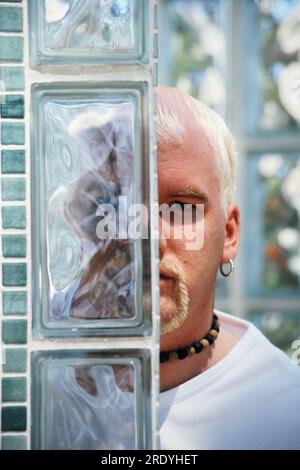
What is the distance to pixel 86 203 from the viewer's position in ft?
5.91

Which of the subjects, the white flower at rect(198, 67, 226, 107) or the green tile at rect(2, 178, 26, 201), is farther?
the white flower at rect(198, 67, 226, 107)

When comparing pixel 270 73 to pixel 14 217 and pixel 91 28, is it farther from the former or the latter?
pixel 14 217

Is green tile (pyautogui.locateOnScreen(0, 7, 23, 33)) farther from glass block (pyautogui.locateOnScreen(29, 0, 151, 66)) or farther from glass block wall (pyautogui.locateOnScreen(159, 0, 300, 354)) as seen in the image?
glass block wall (pyautogui.locateOnScreen(159, 0, 300, 354))

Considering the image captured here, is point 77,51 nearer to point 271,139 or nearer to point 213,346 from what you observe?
point 271,139

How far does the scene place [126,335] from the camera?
5.87ft

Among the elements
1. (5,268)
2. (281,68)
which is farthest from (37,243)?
(281,68)

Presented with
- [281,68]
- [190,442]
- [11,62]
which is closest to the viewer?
[11,62]

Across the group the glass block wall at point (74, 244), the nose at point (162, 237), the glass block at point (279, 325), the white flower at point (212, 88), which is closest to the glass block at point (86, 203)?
the glass block wall at point (74, 244)

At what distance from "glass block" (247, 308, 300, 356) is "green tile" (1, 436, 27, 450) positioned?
73 cm

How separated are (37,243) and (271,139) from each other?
80cm

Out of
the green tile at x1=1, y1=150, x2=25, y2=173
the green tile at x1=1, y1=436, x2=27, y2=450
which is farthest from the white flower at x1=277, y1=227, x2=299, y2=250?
the green tile at x1=1, y1=436, x2=27, y2=450

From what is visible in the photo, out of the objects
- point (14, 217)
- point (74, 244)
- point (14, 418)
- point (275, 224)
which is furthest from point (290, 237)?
point (14, 418)

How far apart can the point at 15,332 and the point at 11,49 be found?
27.2 inches

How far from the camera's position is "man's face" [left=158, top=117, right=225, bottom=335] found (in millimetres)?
1922
